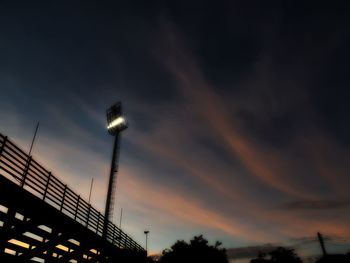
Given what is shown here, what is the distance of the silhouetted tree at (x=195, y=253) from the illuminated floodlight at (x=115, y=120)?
1607 centimetres

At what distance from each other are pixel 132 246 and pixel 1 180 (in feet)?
51.4

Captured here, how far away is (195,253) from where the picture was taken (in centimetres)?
3247

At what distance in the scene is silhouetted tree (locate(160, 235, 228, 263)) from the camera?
30.9 m

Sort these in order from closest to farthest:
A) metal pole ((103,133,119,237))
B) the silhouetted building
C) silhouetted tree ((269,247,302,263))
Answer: metal pole ((103,133,119,237)) → the silhouetted building → silhouetted tree ((269,247,302,263))

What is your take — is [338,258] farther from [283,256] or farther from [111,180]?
[111,180]

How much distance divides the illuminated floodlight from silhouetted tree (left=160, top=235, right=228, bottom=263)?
52.7 feet

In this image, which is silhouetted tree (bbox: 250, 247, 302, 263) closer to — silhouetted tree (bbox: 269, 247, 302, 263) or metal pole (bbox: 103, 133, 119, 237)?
silhouetted tree (bbox: 269, 247, 302, 263)

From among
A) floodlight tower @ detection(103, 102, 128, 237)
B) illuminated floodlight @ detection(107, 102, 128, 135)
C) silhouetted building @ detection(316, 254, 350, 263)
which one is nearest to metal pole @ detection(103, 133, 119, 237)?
floodlight tower @ detection(103, 102, 128, 237)

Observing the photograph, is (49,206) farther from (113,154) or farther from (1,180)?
(113,154)

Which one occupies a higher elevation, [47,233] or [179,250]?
[179,250]

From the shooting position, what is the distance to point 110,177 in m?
31.0

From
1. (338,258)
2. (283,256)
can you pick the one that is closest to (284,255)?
(283,256)

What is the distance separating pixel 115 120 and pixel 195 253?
1952 centimetres

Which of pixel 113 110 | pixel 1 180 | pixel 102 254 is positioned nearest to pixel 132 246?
pixel 102 254
